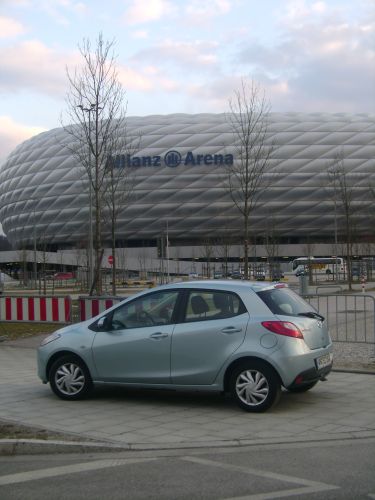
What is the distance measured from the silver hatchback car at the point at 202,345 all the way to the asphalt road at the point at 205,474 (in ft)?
4.33

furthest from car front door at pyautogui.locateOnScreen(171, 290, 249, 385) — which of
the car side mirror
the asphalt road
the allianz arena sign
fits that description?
the allianz arena sign

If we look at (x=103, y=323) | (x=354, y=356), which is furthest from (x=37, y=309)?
(x=103, y=323)

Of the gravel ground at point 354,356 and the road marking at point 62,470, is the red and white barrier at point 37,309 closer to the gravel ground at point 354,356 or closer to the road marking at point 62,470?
the gravel ground at point 354,356

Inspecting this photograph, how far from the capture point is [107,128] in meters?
20.7

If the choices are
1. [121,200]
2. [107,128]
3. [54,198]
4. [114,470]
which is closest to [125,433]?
[114,470]

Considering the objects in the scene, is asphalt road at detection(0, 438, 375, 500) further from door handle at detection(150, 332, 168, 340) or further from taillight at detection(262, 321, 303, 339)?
door handle at detection(150, 332, 168, 340)

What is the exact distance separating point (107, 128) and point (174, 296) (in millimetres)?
13572

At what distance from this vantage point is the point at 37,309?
16.9 metres

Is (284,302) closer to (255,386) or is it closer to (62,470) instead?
(255,386)

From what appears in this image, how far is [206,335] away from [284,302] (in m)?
1.05

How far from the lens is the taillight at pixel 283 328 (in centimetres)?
748

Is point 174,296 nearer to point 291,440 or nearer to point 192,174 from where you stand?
point 291,440

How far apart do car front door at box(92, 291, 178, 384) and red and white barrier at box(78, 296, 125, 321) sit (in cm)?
587

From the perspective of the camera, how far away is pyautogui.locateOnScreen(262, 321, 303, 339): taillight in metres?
7.48
